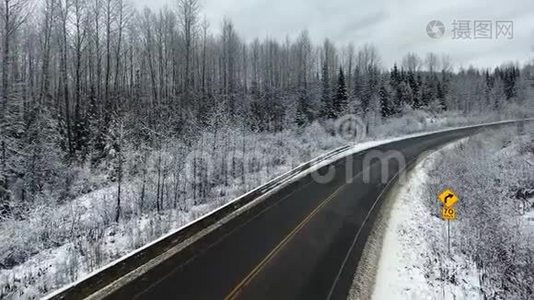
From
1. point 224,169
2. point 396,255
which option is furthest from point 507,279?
point 224,169

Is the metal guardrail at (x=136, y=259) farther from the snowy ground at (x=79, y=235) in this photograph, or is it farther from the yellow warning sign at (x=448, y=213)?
the yellow warning sign at (x=448, y=213)

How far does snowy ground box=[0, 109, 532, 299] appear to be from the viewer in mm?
9289

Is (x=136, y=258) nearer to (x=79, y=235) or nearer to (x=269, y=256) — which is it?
(x=269, y=256)

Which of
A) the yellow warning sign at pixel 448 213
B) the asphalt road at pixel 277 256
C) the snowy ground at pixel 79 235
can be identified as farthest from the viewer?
the yellow warning sign at pixel 448 213

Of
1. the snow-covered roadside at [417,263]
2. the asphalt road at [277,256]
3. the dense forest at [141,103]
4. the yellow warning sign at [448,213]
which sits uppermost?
the dense forest at [141,103]

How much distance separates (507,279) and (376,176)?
1326 centimetres

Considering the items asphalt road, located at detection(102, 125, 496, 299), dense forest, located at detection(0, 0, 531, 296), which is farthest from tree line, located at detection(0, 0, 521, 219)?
asphalt road, located at detection(102, 125, 496, 299)

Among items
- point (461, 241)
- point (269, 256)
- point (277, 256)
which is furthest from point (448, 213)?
point (269, 256)

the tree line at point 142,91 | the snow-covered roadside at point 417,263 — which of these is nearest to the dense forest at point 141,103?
the tree line at point 142,91

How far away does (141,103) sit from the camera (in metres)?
43.2

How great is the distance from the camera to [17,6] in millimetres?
24859

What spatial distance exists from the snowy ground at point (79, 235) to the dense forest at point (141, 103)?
478 millimetres

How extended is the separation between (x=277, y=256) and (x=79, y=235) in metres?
7.92

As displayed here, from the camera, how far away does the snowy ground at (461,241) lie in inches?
402
